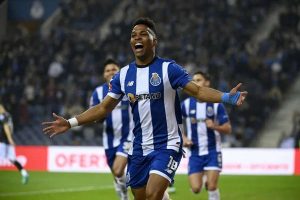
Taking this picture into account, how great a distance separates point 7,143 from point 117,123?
739 centimetres

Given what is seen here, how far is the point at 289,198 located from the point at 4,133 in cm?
742

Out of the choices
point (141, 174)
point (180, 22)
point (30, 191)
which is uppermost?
point (180, 22)

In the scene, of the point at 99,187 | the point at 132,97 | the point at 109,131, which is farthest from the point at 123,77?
the point at 99,187

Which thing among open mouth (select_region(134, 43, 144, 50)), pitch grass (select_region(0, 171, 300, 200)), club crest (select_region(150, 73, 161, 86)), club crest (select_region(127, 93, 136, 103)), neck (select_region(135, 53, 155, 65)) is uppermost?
open mouth (select_region(134, 43, 144, 50))

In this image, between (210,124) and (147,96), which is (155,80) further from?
(210,124)

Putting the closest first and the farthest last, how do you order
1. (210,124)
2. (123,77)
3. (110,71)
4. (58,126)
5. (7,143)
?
(58,126) < (123,77) < (210,124) < (110,71) < (7,143)

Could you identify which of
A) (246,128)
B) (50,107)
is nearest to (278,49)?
(246,128)

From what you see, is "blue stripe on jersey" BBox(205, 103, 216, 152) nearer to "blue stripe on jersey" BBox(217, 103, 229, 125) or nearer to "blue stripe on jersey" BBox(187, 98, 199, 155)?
"blue stripe on jersey" BBox(217, 103, 229, 125)

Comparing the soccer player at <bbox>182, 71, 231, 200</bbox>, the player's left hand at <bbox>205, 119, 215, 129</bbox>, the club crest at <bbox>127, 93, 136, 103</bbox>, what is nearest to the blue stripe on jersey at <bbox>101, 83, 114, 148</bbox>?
the soccer player at <bbox>182, 71, 231, 200</bbox>

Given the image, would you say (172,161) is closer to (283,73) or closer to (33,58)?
(283,73)

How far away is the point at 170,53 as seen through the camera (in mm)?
25625

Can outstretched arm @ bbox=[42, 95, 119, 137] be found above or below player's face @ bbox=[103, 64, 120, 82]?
below

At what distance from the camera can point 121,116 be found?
35.4 feet

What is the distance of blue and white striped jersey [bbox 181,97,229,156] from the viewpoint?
1102cm
